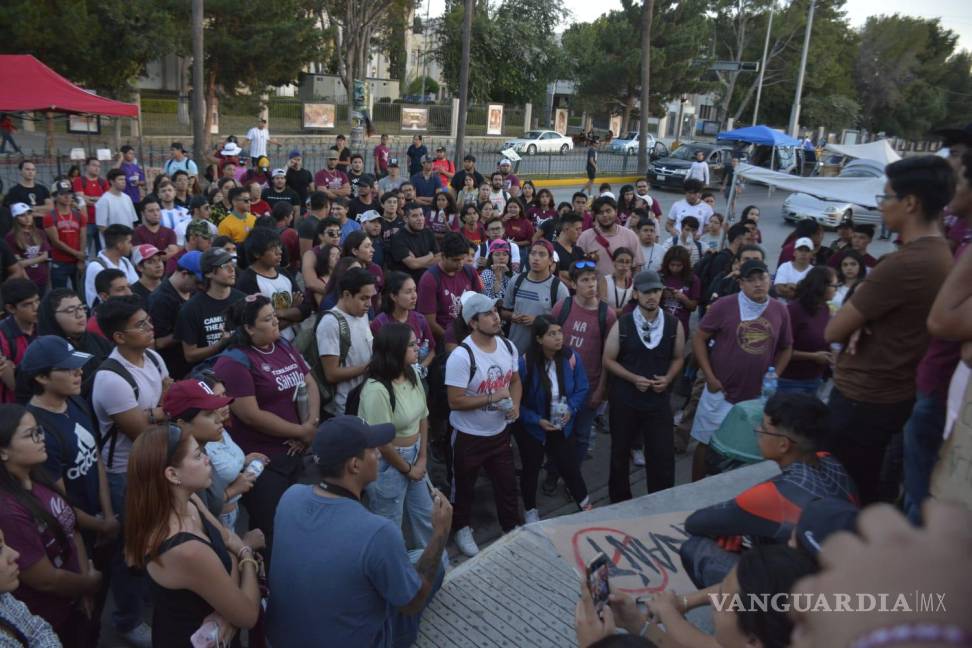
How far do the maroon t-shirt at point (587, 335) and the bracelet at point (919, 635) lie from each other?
4.75m

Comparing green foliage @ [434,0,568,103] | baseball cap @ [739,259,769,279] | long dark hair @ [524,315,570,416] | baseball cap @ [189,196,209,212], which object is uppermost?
green foliage @ [434,0,568,103]

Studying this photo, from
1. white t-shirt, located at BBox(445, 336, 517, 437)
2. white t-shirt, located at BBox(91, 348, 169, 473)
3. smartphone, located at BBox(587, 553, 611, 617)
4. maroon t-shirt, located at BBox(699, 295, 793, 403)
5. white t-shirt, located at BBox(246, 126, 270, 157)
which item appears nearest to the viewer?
smartphone, located at BBox(587, 553, 611, 617)

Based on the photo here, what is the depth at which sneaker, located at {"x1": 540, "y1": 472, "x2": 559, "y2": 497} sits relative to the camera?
5669 millimetres

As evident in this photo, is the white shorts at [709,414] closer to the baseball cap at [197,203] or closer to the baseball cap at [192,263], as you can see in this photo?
the baseball cap at [192,263]

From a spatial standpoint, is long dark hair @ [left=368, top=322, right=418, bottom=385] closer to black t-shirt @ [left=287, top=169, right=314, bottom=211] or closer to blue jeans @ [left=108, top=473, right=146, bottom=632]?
blue jeans @ [left=108, top=473, right=146, bottom=632]

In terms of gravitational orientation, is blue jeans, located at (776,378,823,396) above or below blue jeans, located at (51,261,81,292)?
below

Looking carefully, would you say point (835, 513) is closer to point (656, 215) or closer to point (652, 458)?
point (652, 458)

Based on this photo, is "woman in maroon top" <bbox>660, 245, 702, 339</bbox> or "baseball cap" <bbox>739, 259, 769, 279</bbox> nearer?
"baseball cap" <bbox>739, 259, 769, 279</bbox>

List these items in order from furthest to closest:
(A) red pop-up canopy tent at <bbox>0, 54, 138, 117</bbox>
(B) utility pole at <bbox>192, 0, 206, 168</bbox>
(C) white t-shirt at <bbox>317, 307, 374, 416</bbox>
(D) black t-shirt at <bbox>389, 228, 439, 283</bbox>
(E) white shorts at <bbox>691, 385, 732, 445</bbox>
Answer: (B) utility pole at <bbox>192, 0, 206, 168</bbox>, (A) red pop-up canopy tent at <bbox>0, 54, 138, 117</bbox>, (D) black t-shirt at <bbox>389, 228, 439, 283</bbox>, (E) white shorts at <bbox>691, 385, 732, 445</bbox>, (C) white t-shirt at <bbox>317, 307, 374, 416</bbox>

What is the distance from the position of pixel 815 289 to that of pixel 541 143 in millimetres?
31658

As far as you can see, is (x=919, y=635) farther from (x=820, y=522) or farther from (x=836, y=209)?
(x=836, y=209)

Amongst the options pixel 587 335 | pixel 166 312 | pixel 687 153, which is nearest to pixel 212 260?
pixel 166 312

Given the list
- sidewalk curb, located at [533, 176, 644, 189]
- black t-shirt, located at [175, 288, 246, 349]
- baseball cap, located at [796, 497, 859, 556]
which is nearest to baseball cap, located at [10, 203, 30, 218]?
→ black t-shirt, located at [175, 288, 246, 349]

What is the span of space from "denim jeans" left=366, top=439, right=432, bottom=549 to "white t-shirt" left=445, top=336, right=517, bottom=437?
1.70 ft
